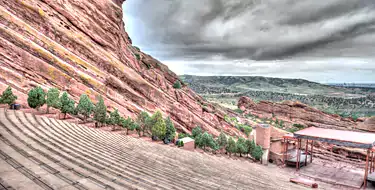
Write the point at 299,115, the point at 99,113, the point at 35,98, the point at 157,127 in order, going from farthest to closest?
1. the point at 299,115
2. the point at 157,127
3. the point at 99,113
4. the point at 35,98

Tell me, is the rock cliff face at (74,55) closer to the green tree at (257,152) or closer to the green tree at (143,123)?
the green tree at (143,123)

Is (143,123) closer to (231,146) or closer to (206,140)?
(206,140)

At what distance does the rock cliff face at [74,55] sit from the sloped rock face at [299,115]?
5006 cm

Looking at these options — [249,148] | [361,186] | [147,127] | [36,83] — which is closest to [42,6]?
[36,83]

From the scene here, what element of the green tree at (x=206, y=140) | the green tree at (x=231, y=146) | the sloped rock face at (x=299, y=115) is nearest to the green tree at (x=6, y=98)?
the green tree at (x=206, y=140)

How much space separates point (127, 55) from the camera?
135ft

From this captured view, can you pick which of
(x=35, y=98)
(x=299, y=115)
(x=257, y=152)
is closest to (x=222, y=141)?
(x=257, y=152)

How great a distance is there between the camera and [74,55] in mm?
27641

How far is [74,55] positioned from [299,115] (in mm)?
77732

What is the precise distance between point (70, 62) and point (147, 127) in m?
13.2

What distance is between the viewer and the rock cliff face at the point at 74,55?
71.7 feet

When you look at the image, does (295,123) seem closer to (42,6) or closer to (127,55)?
(127,55)

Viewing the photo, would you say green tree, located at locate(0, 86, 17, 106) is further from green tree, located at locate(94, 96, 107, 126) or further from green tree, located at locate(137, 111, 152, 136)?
green tree, located at locate(137, 111, 152, 136)

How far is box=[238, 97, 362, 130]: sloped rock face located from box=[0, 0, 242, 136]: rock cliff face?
50057 mm
